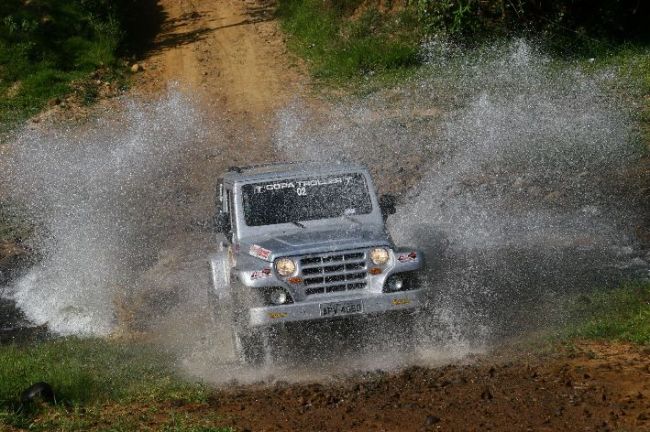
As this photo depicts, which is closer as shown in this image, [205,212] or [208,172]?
[205,212]

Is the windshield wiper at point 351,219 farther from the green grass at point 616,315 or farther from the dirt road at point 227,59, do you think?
the dirt road at point 227,59

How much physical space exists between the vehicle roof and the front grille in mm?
1528

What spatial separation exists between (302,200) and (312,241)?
952 millimetres

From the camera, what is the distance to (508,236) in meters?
14.8

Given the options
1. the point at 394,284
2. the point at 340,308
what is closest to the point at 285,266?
the point at 340,308

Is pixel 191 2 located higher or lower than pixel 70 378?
lower

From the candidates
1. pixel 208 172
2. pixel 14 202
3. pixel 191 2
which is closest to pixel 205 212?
pixel 208 172

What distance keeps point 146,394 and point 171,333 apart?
9.74 ft

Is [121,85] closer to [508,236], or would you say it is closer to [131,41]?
[131,41]

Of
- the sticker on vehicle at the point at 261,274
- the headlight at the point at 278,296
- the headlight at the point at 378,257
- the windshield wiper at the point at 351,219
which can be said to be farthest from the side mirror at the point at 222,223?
the headlight at the point at 378,257

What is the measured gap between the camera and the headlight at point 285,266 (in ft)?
31.1

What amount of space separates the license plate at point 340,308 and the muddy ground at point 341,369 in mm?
553

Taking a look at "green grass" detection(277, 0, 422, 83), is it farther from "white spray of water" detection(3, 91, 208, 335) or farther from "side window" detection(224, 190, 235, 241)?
"side window" detection(224, 190, 235, 241)

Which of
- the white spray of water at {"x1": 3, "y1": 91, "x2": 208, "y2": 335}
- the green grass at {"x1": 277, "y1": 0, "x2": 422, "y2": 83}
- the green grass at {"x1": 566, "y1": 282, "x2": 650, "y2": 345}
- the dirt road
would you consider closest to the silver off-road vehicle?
the green grass at {"x1": 566, "y1": 282, "x2": 650, "y2": 345}
